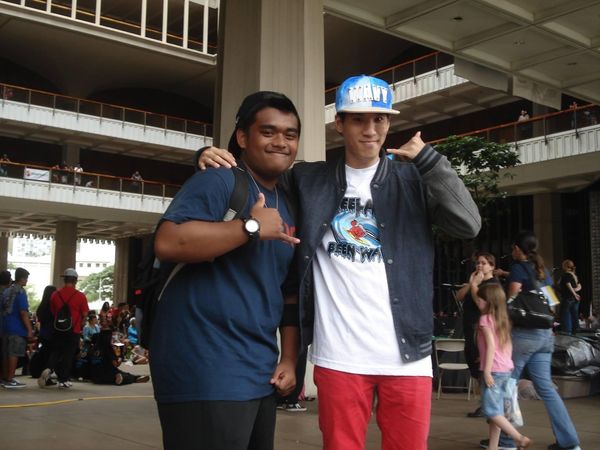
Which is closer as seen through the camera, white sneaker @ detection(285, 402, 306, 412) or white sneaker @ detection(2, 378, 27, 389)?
white sneaker @ detection(285, 402, 306, 412)

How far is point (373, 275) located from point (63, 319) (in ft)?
29.0

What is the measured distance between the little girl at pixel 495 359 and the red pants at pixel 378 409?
10.2ft

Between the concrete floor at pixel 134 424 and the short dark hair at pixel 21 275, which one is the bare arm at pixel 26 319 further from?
the concrete floor at pixel 134 424

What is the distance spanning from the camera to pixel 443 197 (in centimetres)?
236

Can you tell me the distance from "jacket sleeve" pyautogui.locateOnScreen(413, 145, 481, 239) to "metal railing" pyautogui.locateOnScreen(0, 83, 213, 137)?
2974 cm

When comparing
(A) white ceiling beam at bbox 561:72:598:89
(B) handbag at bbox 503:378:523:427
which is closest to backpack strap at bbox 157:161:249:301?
(B) handbag at bbox 503:378:523:427

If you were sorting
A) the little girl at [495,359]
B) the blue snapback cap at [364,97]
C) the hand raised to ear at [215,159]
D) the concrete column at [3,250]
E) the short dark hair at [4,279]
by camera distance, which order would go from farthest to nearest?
1. the concrete column at [3,250]
2. the short dark hair at [4,279]
3. the little girl at [495,359]
4. the blue snapback cap at [364,97]
5. the hand raised to ear at [215,159]

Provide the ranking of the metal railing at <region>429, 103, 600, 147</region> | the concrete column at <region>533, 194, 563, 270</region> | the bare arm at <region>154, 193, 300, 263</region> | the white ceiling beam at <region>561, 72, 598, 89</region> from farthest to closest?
1. the concrete column at <region>533, 194, 563, 270</region>
2. the metal railing at <region>429, 103, 600, 147</region>
3. the white ceiling beam at <region>561, 72, 598, 89</region>
4. the bare arm at <region>154, 193, 300, 263</region>

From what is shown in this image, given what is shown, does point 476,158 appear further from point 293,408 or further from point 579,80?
point 293,408

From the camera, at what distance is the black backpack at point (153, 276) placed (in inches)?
86.4

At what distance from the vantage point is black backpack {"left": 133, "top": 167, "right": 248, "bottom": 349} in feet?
7.20

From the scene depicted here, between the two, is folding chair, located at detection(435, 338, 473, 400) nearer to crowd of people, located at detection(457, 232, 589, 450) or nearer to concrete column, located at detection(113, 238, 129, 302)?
crowd of people, located at detection(457, 232, 589, 450)

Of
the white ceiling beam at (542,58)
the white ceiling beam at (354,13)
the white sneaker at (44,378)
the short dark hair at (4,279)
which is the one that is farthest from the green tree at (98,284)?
the white ceiling beam at (354,13)

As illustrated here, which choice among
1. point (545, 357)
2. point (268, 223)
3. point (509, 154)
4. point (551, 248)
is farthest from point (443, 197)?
point (551, 248)
